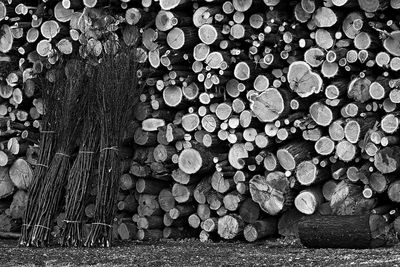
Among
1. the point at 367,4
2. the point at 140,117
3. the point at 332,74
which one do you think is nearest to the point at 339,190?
the point at 332,74

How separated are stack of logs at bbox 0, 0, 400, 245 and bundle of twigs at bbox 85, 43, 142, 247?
18.4 inches

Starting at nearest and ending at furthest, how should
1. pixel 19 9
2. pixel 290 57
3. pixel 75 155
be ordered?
1. pixel 290 57
2. pixel 75 155
3. pixel 19 9

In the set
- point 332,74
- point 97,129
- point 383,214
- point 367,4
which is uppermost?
point 367,4

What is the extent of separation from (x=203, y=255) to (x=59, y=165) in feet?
5.03

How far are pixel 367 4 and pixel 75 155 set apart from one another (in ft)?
8.68

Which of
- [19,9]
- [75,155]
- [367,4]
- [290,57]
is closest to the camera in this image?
[367,4]

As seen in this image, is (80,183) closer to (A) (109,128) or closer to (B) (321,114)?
(A) (109,128)

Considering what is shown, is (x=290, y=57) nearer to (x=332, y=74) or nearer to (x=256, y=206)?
(x=332, y=74)

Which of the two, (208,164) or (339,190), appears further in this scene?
(208,164)

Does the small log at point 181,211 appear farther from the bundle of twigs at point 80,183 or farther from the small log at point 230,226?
the bundle of twigs at point 80,183

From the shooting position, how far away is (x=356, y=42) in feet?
20.9

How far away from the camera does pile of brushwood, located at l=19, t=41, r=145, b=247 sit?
6723 mm

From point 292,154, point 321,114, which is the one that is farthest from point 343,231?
point 321,114

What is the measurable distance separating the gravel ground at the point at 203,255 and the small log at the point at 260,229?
0.07m
